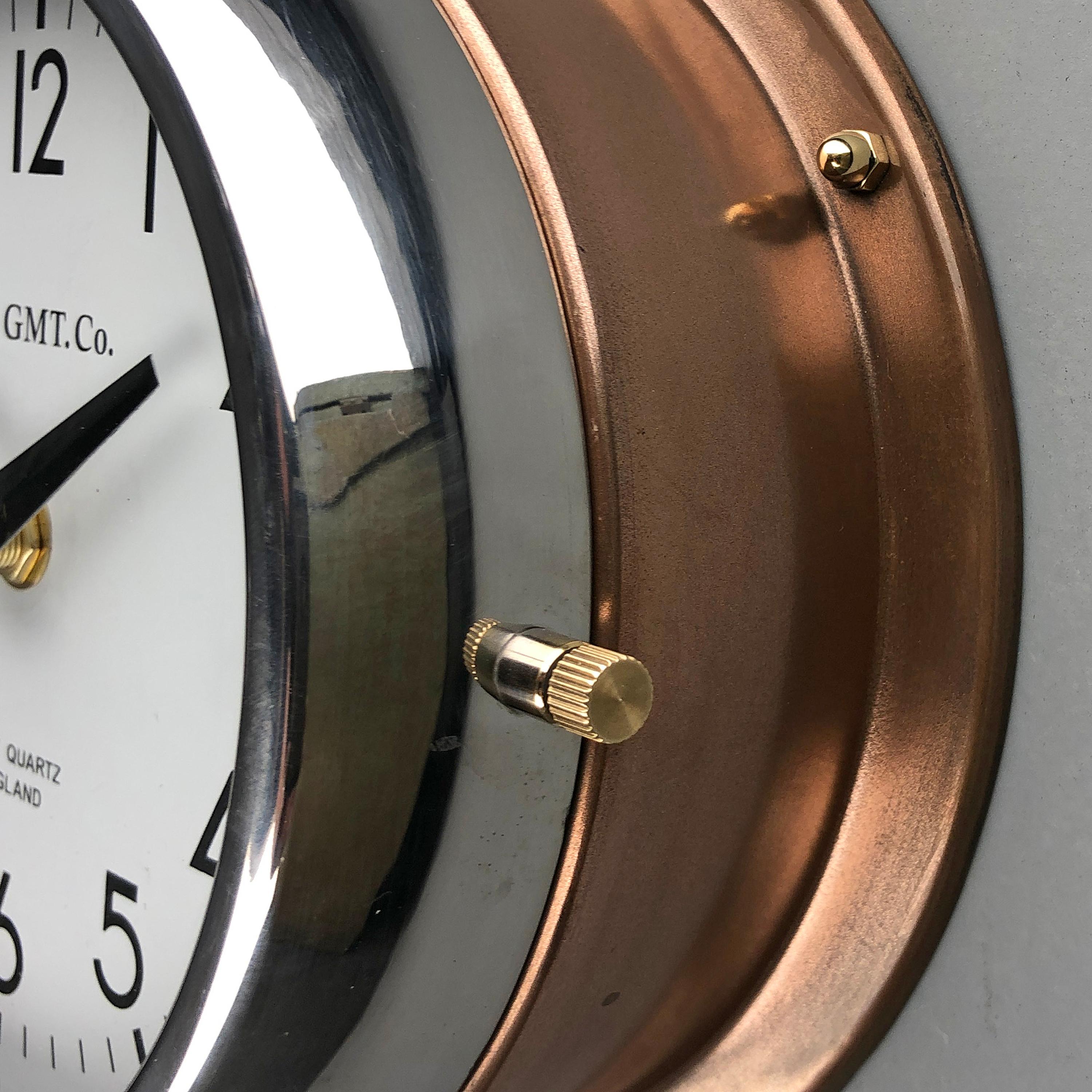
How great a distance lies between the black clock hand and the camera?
0.47 m

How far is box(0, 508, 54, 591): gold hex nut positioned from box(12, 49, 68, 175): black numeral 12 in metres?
0.14

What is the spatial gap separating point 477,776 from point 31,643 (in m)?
→ 0.27

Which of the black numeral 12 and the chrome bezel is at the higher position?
the black numeral 12

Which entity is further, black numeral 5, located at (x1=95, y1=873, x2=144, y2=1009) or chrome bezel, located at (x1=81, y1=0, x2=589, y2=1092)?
black numeral 5, located at (x1=95, y1=873, x2=144, y2=1009)

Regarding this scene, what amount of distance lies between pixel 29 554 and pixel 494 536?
29 centimetres

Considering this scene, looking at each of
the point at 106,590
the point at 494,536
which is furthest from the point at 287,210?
the point at 106,590

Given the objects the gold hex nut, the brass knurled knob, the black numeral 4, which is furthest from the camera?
the gold hex nut

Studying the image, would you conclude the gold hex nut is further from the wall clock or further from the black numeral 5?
the black numeral 5

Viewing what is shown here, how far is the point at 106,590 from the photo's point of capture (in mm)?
498

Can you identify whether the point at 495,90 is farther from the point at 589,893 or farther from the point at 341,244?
the point at 589,893

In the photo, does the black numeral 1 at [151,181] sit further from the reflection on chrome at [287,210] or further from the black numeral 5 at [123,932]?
the black numeral 5 at [123,932]

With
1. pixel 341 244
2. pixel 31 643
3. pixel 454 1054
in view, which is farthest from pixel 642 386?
pixel 31 643

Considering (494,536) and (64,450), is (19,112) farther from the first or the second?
(494,536)

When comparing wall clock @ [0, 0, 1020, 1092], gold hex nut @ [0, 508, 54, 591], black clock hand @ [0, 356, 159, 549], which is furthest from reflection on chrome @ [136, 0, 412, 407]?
gold hex nut @ [0, 508, 54, 591]
